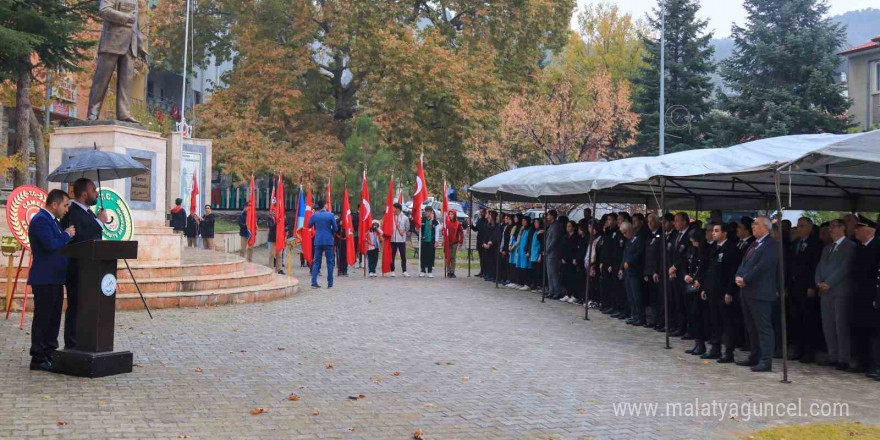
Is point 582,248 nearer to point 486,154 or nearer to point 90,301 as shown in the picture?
point 90,301

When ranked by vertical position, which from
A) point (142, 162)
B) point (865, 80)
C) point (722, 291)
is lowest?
point (722, 291)

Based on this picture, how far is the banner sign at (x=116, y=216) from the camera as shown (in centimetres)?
1328

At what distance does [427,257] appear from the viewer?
2341cm

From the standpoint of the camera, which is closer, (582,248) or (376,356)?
(376,356)

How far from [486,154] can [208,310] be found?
856 inches

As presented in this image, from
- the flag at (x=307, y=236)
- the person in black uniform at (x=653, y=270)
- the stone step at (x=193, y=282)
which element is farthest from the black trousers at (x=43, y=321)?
the flag at (x=307, y=236)

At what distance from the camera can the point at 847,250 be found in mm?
9953

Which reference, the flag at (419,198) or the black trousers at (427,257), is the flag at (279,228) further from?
the black trousers at (427,257)

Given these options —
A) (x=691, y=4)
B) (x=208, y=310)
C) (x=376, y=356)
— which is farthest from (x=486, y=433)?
(x=691, y=4)

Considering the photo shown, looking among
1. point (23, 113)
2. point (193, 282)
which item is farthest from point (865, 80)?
point (23, 113)

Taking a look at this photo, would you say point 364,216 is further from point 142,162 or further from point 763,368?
point 763,368

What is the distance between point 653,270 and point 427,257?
35.3 feet

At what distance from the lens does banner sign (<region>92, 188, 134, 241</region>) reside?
43.6 ft

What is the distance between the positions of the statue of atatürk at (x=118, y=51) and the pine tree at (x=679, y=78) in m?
28.1
